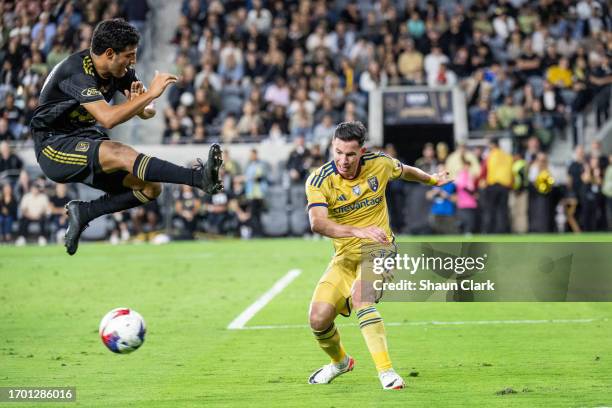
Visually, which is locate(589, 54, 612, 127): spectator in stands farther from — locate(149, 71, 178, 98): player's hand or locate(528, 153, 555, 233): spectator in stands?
locate(149, 71, 178, 98): player's hand

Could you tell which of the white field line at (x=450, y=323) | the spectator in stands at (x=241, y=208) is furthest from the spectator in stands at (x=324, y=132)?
the white field line at (x=450, y=323)

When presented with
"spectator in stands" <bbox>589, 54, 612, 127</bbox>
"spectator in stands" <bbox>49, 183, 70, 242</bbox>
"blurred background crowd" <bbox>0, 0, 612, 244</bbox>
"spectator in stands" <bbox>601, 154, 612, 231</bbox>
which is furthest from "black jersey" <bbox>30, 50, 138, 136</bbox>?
"spectator in stands" <bbox>589, 54, 612, 127</bbox>

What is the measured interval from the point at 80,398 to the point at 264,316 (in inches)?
212

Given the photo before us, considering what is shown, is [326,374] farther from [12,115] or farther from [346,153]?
[12,115]

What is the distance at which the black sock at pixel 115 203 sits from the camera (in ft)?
31.0

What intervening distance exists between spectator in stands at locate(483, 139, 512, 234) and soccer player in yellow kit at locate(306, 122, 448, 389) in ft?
51.3

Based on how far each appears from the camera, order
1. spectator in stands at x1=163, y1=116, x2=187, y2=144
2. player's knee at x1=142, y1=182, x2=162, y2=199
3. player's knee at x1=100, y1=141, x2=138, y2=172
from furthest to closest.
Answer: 1. spectator in stands at x1=163, y1=116, x2=187, y2=144
2. player's knee at x1=142, y1=182, x2=162, y2=199
3. player's knee at x1=100, y1=141, x2=138, y2=172

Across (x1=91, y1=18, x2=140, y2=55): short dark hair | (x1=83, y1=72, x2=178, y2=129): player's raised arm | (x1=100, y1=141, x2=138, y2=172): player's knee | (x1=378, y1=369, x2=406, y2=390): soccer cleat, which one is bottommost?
(x1=378, y1=369, x2=406, y2=390): soccer cleat

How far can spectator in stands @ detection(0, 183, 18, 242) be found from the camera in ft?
85.7

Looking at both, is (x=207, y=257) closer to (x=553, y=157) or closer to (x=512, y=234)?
(x=512, y=234)

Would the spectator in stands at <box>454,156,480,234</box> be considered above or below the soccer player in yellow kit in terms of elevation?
below

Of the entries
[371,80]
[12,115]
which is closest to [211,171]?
[12,115]

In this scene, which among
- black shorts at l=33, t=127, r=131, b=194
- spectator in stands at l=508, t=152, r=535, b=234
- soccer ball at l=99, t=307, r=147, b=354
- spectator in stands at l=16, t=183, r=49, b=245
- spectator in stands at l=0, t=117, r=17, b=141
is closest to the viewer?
soccer ball at l=99, t=307, r=147, b=354

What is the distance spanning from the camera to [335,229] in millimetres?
8414
